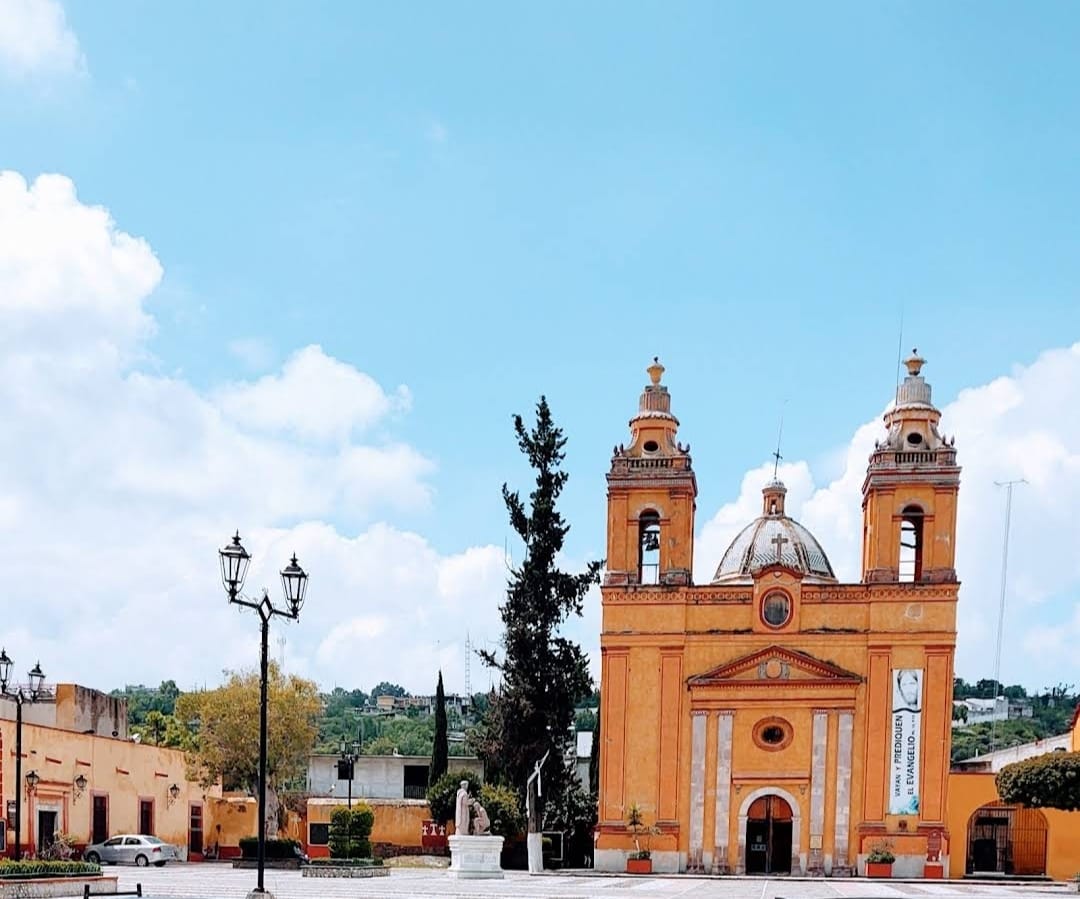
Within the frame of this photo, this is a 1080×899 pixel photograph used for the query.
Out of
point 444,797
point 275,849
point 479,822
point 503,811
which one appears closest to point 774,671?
point 503,811

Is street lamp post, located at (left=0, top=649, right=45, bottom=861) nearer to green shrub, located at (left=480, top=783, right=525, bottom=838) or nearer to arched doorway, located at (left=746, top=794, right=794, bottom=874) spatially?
green shrub, located at (left=480, top=783, right=525, bottom=838)

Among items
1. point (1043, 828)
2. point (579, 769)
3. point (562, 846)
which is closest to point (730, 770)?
point (562, 846)

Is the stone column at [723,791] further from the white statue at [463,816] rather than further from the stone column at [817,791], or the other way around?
the white statue at [463,816]

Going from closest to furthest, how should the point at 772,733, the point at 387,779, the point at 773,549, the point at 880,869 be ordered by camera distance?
the point at 880,869
the point at 772,733
the point at 773,549
the point at 387,779

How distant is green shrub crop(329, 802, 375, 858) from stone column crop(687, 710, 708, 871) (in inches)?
375

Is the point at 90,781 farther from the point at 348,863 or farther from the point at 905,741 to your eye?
the point at 905,741

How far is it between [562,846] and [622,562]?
9.48 meters

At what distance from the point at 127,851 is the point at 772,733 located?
19.3m

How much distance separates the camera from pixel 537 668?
40.9m

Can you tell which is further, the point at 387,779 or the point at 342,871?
the point at 387,779

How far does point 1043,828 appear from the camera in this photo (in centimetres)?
3791

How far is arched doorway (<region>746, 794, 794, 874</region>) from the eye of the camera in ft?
122

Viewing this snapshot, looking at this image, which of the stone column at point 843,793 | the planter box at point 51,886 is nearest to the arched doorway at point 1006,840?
the stone column at point 843,793

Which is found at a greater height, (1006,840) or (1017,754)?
(1017,754)
